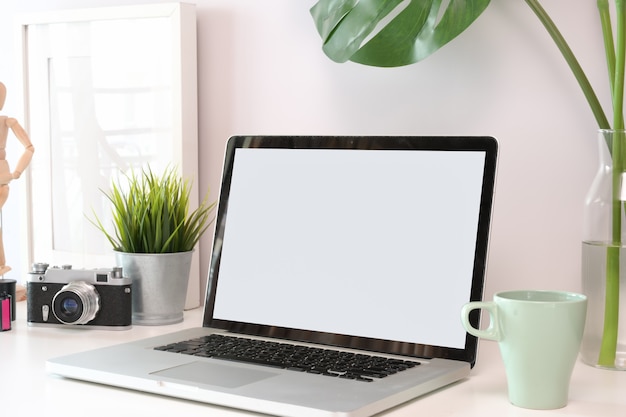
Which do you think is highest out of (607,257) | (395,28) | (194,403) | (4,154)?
(395,28)

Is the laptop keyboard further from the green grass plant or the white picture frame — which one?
the white picture frame

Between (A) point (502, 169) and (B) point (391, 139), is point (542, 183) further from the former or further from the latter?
(B) point (391, 139)

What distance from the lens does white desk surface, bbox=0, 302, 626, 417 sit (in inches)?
27.3

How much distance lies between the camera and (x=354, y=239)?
0.92m

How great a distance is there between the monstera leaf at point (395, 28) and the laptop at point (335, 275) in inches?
3.9

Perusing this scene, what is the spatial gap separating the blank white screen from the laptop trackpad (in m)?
0.15

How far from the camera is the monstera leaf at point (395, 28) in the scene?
928 millimetres

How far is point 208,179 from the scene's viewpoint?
120cm

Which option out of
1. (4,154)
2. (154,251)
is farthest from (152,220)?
(4,154)

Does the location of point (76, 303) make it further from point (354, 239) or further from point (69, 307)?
point (354, 239)

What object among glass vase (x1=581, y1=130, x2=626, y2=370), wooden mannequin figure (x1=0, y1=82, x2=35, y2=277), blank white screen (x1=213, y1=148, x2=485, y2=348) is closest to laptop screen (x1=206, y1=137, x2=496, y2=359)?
blank white screen (x1=213, y1=148, x2=485, y2=348)

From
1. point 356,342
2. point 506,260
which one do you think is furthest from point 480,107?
point 356,342

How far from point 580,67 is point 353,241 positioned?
0.97 feet

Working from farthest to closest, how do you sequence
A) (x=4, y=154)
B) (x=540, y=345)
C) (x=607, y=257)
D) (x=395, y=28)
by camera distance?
1. (x=4, y=154)
2. (x=395, y=28)
3. (x=607, y=257)
4. (x=540, y=345)
